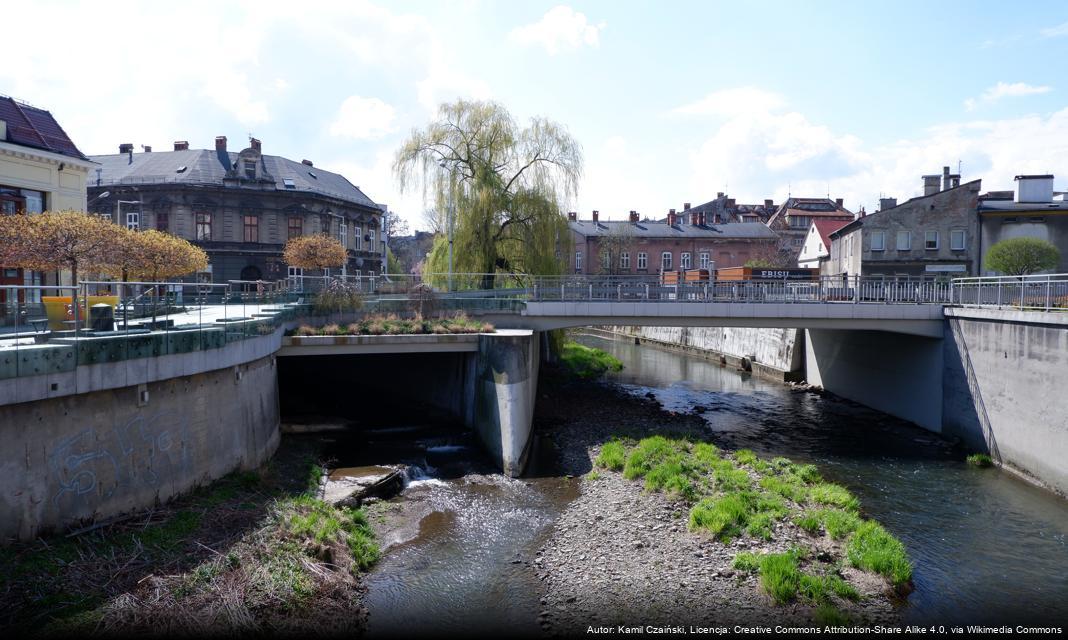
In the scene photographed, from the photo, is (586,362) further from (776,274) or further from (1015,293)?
(1015,293)

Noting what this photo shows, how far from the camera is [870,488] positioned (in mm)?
19172

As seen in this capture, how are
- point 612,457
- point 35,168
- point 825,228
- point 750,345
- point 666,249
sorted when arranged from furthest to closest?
1. point 666,249
2. point 825,228
3. point 750,345
4. point 35,168
5. point 612,457

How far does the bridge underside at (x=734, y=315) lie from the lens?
2578 cm

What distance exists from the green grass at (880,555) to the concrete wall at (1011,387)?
828 cm

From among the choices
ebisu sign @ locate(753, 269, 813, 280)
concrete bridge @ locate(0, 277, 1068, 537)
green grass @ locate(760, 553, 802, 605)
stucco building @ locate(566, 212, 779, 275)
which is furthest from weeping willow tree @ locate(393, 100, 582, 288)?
stucco building @ locate(566, 212, 779, 275)

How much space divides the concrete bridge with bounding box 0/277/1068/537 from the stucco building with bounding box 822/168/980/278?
796cm

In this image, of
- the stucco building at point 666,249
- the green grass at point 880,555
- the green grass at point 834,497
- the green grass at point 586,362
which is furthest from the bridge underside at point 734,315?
the stucco building at point 666,249

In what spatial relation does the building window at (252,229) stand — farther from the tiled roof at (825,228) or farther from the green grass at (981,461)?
the tiled roof at (825,228)

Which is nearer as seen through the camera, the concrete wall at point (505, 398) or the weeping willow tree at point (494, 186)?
the concrete wall at point (505, 398)

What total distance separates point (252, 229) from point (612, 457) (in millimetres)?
33158

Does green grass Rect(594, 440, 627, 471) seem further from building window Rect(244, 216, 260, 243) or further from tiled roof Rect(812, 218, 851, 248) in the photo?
tiled roof Rect(812, 218, 851, 248)

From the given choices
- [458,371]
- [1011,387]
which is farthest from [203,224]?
[1011,387]

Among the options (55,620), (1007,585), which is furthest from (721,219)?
(55,620)

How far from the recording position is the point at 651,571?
13.3 m
